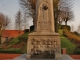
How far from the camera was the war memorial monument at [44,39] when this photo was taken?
460 inches

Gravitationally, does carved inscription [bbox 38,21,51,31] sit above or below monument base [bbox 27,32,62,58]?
above

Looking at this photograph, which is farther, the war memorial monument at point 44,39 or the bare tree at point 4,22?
the bare tree at point 4,22

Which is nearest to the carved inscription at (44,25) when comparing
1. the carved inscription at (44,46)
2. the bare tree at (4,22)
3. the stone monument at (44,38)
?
the stone monument at (44,38)

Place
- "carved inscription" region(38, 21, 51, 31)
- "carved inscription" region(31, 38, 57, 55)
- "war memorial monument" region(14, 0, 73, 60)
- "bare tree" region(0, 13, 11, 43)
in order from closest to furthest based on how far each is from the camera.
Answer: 1. "war memorial monument" region(14, 0, 73, 60)
2. "carved inscription" region(31, 38, 57, 55)
3. "carved inscription" region(38, 21, 51, 31)
4. "bare tree" region(0, 13, 11, 43)

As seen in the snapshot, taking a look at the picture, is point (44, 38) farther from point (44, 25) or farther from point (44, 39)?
point (44, 25)

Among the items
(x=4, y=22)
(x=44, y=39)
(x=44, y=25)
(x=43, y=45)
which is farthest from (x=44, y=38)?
(x=4, y=22)

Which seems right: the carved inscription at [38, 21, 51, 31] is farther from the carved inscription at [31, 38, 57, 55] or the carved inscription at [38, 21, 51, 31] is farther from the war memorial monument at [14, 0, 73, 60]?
the carved inscription at [31, 38, 57, 55]

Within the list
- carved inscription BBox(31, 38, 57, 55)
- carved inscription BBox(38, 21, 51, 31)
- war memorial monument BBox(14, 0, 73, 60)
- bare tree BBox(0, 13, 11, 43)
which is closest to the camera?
war memorial monument BBox(14, 0, 73, 60)

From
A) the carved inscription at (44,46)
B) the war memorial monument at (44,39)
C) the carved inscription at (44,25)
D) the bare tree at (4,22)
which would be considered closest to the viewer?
the war memorial monument at (44,39)

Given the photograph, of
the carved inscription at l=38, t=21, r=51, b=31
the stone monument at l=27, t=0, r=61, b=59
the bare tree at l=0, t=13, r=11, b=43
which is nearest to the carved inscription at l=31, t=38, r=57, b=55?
the stone monument at l=27, t=0, r=61, b=59

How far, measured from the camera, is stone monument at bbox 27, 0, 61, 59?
38.5 feet

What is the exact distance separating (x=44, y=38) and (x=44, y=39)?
0.06 m

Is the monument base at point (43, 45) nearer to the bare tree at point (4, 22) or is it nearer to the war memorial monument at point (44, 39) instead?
the war memorial monument at point (44, 39)

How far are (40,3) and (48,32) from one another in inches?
80.1
